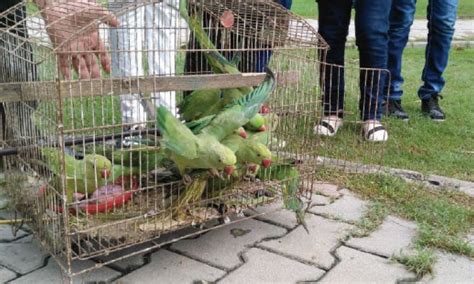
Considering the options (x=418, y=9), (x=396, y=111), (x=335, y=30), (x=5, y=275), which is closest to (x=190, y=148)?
(x=5, y=275)

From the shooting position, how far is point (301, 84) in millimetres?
2254

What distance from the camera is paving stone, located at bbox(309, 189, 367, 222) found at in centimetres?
236

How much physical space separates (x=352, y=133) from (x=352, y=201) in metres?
0.96

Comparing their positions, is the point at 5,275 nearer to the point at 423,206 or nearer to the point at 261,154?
the point at 261,154

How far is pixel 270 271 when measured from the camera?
1890mm

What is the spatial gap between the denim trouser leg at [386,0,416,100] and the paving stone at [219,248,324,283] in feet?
7.61

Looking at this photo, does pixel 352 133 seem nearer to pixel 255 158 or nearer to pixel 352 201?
pixel 352 201

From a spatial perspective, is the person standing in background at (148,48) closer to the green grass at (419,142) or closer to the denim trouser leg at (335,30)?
the green grass at (419,142)

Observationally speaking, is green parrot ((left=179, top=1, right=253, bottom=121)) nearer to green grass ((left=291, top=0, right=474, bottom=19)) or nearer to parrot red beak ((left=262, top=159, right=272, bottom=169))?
parrot red beak ((left=262, top=159, right=272, bottom=169))

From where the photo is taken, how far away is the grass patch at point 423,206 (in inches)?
83.0

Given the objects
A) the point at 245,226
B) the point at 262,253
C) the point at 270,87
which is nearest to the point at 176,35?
the point at 270,87

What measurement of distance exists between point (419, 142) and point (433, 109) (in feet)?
2.37

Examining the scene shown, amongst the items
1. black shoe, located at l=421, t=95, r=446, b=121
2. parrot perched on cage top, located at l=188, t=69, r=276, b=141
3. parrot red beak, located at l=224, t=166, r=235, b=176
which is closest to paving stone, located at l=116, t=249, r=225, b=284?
parrot red beak, located at l=224, t=166, r=235, b=176

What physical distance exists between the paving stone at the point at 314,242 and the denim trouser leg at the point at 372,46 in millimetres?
1102
